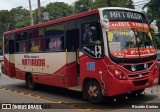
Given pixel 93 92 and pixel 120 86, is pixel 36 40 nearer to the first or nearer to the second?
pixel 93 92

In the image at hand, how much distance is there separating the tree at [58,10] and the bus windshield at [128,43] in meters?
54.0

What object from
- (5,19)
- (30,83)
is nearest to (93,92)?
(30,83)

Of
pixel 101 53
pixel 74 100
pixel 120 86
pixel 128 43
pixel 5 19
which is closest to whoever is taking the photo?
pixel 120 86

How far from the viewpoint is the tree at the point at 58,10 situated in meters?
64.6

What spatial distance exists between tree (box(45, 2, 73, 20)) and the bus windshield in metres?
54.0

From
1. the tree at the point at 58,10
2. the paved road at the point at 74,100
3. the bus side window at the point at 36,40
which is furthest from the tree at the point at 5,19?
the paved road at the point at 74,100

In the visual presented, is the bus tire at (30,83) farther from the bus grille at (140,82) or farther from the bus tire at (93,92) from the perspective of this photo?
the bus grille at (140,82)

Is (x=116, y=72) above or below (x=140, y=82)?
above

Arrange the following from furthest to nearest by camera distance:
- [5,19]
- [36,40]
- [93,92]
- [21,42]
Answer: [5,19]
[21,42]
[36,40]
[93,92]

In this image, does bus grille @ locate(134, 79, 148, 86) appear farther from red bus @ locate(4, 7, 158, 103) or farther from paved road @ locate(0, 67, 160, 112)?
paved road @ locate(0, 67, 160, 112)

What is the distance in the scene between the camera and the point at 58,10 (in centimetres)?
6594

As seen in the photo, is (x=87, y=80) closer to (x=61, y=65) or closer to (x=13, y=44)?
(x=61, y=65)

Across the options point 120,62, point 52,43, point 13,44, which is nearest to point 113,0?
point 13,44

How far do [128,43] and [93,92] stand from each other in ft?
6.54
